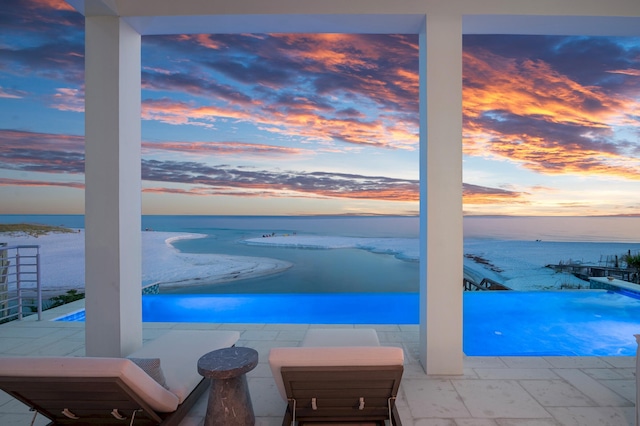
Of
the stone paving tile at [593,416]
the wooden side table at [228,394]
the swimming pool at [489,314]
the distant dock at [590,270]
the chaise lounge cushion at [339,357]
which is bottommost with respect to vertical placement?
the swimming pool at [489,314]

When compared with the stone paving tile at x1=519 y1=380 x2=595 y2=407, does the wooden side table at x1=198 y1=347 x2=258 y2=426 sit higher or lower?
higher

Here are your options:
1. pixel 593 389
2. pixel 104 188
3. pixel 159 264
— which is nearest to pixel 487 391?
pixel 593 389

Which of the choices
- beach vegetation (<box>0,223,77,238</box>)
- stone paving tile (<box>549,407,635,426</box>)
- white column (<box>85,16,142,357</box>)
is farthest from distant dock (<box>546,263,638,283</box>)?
beach vegetation (<box>0,223,77,238</box>)

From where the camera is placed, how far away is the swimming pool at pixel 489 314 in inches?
217

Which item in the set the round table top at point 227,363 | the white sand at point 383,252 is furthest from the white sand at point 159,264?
the round table top at point 227,363

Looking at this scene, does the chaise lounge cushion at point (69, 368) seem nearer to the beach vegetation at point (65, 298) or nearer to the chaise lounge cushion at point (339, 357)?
the chaise lounge cushion at point (339, 357)

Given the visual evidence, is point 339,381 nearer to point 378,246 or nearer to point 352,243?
point 352,243

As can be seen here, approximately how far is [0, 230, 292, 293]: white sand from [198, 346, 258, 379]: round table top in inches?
344

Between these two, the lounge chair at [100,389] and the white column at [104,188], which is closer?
the lounge chair at [100,389]

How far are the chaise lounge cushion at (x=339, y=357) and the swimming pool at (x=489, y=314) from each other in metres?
3.49

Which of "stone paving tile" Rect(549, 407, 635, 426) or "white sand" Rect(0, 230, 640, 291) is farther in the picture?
"white sand" Rect(0, 230, 640, 291)

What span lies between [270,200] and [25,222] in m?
6.06

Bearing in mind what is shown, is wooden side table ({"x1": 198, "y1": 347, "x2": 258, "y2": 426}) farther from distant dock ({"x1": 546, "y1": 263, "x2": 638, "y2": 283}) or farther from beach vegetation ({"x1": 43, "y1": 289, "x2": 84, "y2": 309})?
distant dock ({"x1": 546, "y1": 263, "x2": 638, "y2": 283})

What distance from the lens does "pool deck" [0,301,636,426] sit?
2.79 meters
